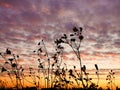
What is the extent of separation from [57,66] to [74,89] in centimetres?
345

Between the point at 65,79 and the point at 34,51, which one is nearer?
the point at 65,79

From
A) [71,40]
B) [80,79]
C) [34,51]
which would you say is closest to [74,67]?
[80,79]

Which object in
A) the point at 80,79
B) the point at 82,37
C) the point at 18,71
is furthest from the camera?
the point at 18,71

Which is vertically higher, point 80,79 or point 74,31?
point 74,31

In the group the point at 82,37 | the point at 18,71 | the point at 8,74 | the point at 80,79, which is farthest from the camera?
the point at 18,71

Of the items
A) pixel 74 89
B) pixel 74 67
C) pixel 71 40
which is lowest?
pixel 74 89

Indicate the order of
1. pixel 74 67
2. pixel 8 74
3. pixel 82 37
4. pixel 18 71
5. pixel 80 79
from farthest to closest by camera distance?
1. pixel 18 71
2. pixel 8 74
3. pixel 74 67
4. pixel 80 79
5. pixel 82 37

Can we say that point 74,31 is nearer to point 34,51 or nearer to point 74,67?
point 74,67

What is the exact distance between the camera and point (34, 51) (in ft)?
93.9

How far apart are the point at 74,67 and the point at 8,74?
602cm

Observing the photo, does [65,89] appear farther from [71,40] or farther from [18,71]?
[71,40]

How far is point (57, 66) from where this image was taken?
28484mm

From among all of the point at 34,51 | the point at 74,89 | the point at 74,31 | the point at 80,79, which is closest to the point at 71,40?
the point at 74,31

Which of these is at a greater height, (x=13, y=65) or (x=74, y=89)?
(x=13, y=65)
